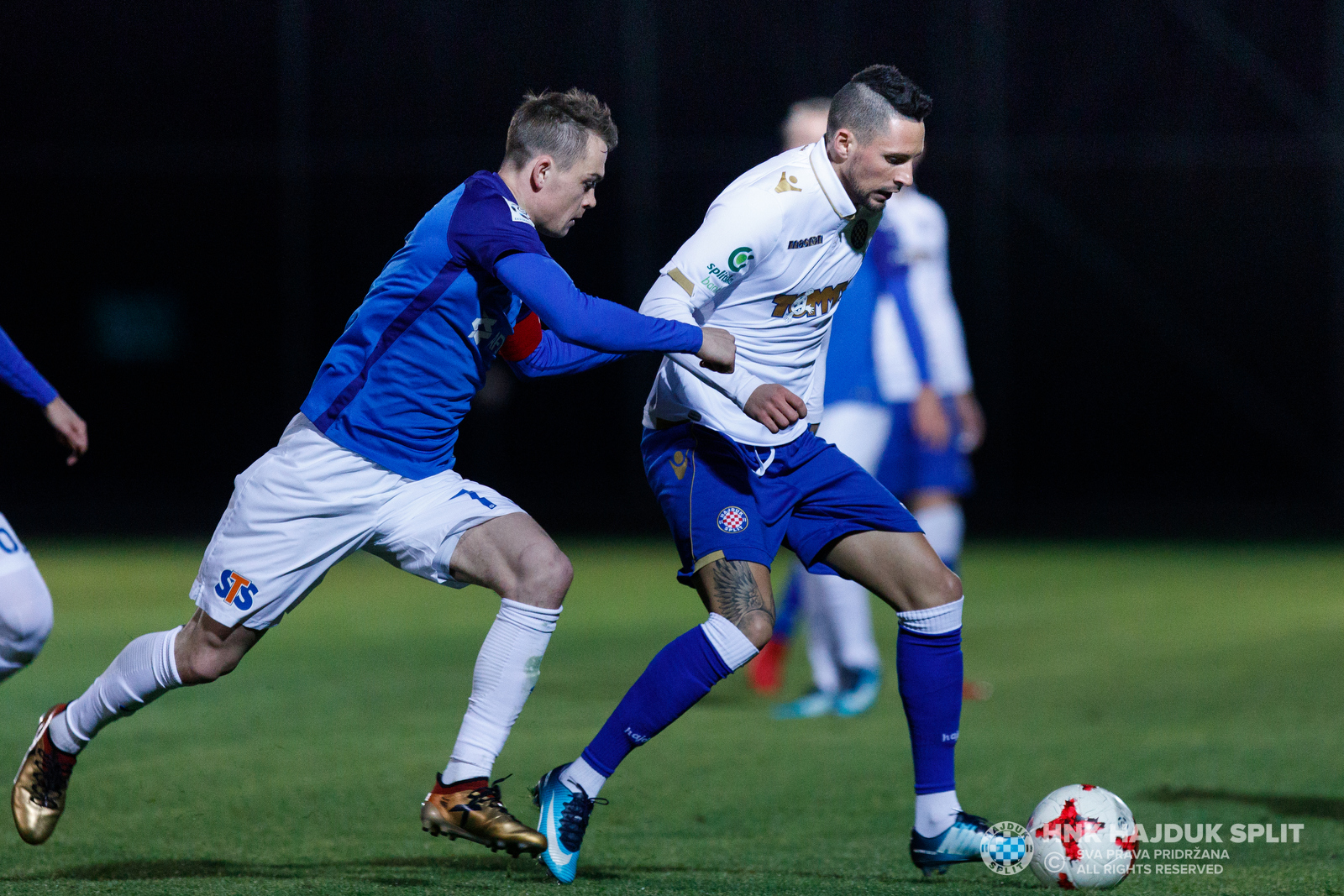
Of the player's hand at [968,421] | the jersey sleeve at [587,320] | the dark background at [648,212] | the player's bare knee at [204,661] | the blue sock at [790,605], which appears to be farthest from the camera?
the dark background at [648,212]

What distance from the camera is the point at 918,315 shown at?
21.8 ft

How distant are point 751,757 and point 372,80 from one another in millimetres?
11896

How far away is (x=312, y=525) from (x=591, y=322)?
2.78ft

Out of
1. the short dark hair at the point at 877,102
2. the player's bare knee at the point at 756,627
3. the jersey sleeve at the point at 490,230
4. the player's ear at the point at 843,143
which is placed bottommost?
the player's bare knee at the point at 756,627

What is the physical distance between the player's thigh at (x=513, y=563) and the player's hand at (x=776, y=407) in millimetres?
569

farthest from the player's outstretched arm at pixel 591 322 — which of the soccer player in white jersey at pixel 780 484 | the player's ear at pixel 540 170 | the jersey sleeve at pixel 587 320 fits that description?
the player's ear at pixel 540 170

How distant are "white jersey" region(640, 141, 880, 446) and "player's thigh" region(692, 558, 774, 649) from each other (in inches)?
13.1

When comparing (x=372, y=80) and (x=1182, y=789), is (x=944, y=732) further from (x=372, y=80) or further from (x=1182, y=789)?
(x=372, y=80)

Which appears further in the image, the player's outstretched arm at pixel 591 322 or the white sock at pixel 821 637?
the white sock at pixel 821 637

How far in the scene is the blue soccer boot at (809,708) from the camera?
6.63 meters

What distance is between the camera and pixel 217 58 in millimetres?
16328

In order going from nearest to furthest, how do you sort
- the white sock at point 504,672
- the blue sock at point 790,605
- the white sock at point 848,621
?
the white sock at point 504,672 < the white sock at point 848,621 < the blue sock at point 790,605

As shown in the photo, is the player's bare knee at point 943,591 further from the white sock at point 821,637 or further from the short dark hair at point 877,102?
the white sock at point 821,637

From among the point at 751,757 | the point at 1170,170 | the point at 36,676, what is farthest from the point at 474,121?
the point at 751,757
